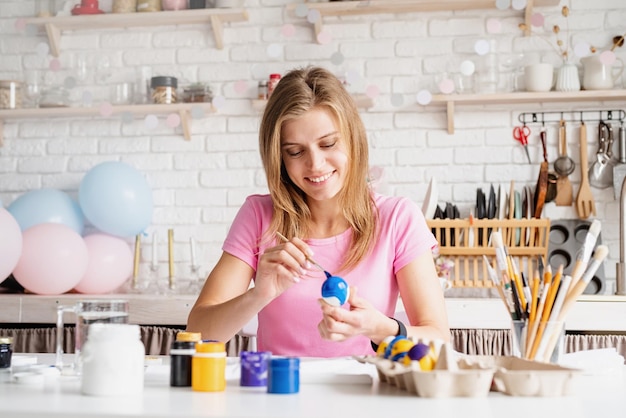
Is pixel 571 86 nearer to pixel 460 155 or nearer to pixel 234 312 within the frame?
pixel 460 155

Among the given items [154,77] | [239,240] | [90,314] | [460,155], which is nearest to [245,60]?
[154,77]

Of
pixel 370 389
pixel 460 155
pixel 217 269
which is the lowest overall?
pixel 370 389

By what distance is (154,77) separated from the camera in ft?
12.4

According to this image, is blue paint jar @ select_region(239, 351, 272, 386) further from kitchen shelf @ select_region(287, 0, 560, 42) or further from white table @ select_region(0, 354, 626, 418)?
kitchen shelf @ select_region(287, 0, 560, 42)

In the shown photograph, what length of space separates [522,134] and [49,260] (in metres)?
2.12

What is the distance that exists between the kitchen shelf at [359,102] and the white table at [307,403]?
2528 mm

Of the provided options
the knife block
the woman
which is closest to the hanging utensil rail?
the knife block

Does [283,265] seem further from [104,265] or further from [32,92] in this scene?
[32,92]

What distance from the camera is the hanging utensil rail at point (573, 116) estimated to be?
3633 mm

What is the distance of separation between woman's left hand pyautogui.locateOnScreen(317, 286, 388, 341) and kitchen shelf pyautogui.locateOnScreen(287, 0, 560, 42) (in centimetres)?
243

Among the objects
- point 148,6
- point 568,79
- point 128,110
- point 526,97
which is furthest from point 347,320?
point 148,6

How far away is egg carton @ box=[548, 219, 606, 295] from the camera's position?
351 centimetres

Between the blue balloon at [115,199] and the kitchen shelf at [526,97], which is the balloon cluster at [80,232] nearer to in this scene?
the blue balloon at [115,199]

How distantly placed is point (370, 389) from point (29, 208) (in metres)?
2.77
